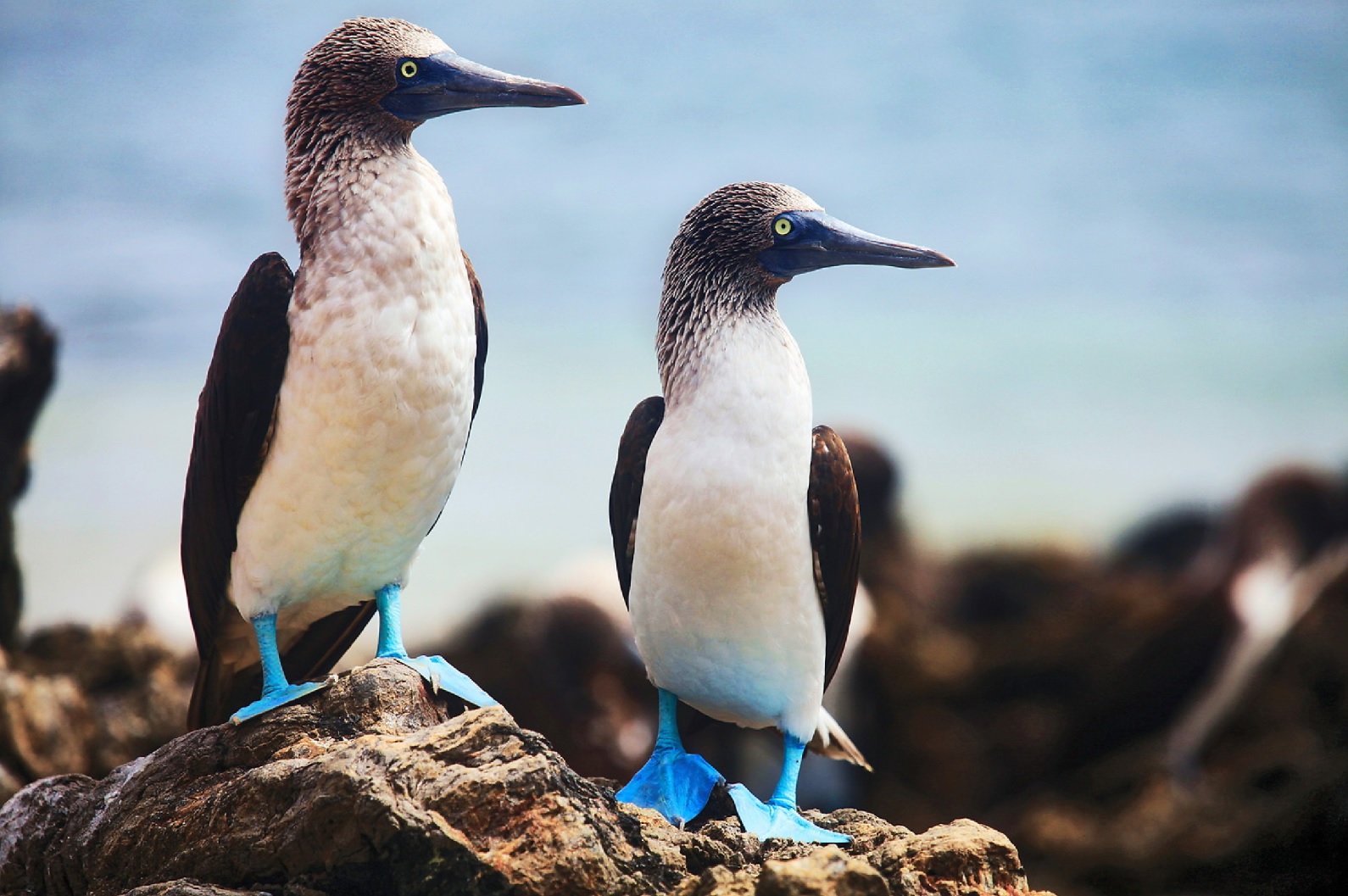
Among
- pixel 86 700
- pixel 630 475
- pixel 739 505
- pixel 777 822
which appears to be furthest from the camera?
pixel 86 700

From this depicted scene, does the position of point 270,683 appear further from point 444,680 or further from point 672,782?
point 672,782

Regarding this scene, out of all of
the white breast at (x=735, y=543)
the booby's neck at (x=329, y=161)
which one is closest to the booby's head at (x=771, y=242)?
the white breast at (x=735, y=543)

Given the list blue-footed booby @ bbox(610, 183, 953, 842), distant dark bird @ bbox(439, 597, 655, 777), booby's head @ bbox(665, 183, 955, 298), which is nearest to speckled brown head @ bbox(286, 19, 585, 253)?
booby's head @ bbox(665, 183, 955, 298)

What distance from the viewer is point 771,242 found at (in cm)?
382

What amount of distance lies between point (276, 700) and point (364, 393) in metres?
0.88

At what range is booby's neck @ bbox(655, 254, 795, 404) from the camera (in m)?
3.74

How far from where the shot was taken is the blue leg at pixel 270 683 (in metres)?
3.29

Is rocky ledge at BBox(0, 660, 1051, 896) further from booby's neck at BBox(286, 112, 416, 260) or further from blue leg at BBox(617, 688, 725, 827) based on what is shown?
booby's neck at BBox(286, 112, 416, 260)

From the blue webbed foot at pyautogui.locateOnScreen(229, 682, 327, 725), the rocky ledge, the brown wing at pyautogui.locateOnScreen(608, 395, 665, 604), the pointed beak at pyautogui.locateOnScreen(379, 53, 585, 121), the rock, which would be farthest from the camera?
the rock

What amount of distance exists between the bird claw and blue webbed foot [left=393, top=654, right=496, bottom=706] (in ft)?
0.85

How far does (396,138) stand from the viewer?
3.67 meters

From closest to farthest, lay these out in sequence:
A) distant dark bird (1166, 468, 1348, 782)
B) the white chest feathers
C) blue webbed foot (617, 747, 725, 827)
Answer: the white chest feathers
blue webbed foot (617, 747, 725, 827)
distant dark bird (1166, 468, 1348, 782)

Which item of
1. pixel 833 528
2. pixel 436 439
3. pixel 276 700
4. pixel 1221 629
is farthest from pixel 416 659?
pixel 1221 629

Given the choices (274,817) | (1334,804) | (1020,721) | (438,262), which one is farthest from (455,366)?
(1020,721)
